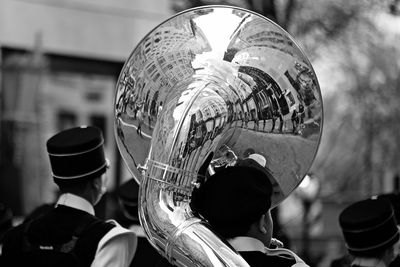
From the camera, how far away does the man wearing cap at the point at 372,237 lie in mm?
4184

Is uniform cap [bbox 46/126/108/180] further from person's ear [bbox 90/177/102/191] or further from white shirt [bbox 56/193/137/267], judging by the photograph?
white shirt [bbox 56/193/137/267]

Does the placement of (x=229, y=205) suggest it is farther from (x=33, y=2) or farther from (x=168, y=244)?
(x=33, y=2)

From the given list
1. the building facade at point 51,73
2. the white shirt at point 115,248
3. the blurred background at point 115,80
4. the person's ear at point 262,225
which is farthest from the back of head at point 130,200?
the building facade at point 51,73

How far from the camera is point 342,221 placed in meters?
4.27

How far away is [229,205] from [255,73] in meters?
0.44

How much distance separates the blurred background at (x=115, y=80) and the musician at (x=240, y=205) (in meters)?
6.54

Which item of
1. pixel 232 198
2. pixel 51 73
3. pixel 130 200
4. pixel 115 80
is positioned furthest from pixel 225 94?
pixel 115 80

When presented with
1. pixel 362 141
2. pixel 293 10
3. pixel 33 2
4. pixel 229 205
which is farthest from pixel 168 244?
pixel 362 141

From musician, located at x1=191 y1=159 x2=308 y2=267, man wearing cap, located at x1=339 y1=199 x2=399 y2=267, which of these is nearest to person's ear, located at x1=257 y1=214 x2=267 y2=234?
musician, located at x1=191 y1=159 x2=308 y2=267

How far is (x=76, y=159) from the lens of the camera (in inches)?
150

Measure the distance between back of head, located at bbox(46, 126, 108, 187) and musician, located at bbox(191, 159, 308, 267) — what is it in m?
1.27

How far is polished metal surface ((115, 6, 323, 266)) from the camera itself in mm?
2605

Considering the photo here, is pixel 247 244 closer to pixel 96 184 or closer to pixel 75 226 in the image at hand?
pixel 75 226

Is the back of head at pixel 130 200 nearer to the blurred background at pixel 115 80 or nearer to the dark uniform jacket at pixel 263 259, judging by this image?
the dark uniform jacket at pixel 263 259
